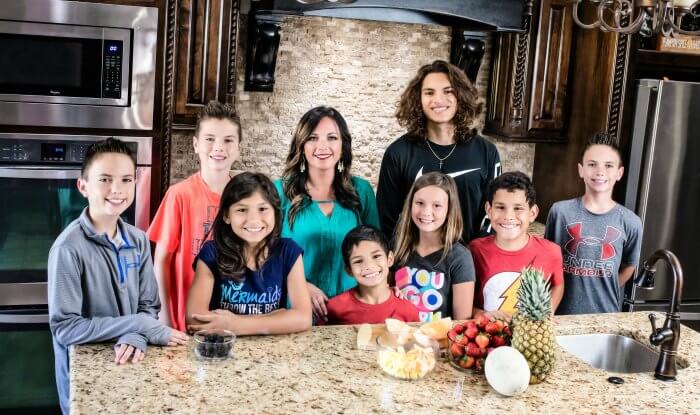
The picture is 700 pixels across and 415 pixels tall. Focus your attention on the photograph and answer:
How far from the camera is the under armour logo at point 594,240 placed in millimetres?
3082

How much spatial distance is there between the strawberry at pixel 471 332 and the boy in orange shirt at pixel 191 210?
110cm

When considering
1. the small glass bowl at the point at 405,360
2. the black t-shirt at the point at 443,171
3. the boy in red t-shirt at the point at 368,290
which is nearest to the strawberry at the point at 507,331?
the small glass bowl at the point at 405,360

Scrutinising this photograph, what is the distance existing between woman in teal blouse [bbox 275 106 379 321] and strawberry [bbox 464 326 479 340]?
784mm

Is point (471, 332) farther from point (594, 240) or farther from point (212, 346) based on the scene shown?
point (594, 240)

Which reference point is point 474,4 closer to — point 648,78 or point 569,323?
point 648,78

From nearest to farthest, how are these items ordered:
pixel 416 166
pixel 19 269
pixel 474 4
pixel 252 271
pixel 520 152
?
pixel 252 271 → pixel 416 166 → pixel 19 269 → pixel 474 4 → pixel 520 152

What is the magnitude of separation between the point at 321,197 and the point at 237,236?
1.72ft

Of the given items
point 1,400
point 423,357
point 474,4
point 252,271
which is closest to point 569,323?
point 423,357

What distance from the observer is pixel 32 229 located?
3.29m

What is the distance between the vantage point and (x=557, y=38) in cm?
408

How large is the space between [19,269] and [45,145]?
1.70 feet

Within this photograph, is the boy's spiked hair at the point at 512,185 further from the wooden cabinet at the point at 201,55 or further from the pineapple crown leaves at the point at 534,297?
the wooden cabinet at the point at 201,55

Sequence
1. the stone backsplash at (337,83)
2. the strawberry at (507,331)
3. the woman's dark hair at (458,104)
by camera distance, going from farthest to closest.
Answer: the stone backsplash at (337,83) → the woman's dark hair at (458,104) → the strawberry at (507,331)

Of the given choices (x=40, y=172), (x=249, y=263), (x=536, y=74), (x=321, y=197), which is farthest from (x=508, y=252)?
(x=40, y=172)
